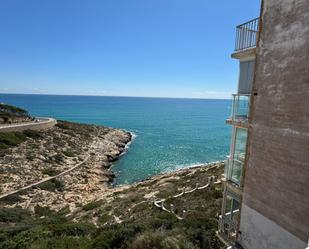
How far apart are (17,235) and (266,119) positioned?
13.1m

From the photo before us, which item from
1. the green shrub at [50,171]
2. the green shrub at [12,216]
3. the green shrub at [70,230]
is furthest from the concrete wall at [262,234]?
the green shrub at [50,171]

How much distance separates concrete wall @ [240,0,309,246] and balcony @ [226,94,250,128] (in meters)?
0.61

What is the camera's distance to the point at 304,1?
687cm

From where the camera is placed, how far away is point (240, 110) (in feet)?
33.0

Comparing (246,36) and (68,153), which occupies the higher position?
(246,36)

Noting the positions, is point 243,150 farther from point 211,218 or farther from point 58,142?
point 58,142

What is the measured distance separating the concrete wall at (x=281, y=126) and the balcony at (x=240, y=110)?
0.61m

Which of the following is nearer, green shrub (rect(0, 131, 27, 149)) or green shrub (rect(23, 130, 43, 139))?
green shrub (rect(0, 131, 27, 149))

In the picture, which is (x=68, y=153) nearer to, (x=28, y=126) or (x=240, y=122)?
(x=28, y=126)

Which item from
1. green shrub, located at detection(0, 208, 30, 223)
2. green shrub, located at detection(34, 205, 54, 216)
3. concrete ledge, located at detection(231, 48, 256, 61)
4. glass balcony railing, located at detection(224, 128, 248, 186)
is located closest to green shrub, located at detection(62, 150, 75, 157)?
green shrub, located at detection(34, 205, 54, 216)

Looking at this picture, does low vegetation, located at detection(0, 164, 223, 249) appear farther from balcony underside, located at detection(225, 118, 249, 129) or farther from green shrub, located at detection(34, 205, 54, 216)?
balcony underside, located at detection(225, 118, 249, 129)

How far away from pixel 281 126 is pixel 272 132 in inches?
17.5

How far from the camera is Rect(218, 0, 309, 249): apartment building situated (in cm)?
699


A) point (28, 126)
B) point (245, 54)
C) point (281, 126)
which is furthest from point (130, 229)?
point (28, 126)
